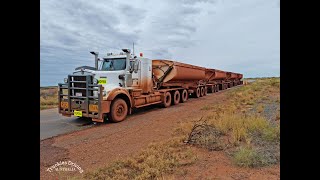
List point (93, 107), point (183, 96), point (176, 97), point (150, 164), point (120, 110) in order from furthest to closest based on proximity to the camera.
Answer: point (183, 96) → point (176, 97) → point (120, 110) → point (93, 107) → point (150, 164)

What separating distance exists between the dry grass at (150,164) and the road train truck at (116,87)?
3.94 meters

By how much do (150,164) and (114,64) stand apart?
698 centimetres

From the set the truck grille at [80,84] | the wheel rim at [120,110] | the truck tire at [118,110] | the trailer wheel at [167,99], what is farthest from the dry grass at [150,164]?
the trailer wheel at [167,99]

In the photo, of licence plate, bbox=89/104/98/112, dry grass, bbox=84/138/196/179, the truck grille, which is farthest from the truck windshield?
dry grass, bbox=84/138/196/179

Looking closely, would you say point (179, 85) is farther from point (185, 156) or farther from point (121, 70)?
point (185, 156)

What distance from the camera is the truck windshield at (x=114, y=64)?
33.9 ft

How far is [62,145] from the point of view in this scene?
20.1 ft

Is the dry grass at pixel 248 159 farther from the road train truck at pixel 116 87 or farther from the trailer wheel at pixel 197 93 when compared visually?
the trailer wheel at pixel 197 93

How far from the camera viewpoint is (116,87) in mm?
9578

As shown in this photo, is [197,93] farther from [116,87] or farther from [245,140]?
[245,140]

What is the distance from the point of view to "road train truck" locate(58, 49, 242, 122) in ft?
28.3

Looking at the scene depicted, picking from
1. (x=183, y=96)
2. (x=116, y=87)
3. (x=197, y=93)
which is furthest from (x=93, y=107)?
(x=197, y=93)
